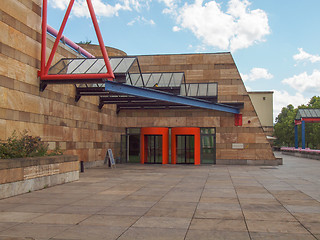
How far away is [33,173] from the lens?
44.4ft

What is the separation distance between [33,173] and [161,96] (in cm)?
1205

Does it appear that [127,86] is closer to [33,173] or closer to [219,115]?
[33,173]

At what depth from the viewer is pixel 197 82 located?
31.6 metres

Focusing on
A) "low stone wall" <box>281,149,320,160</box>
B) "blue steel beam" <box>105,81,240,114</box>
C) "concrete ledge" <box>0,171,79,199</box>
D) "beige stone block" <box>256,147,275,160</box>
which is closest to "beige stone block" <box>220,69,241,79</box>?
"blue steel beam" <box>105,81,240,114</box>

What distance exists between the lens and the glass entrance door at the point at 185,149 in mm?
30578

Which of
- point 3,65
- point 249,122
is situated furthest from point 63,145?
point 249,122

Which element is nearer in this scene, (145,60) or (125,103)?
(125,103)

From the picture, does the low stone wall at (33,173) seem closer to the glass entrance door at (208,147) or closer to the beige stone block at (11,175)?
the beige stone block at (11,175)

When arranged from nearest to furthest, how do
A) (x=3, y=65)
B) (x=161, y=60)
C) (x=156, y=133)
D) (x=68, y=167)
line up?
(x=3, y=65), (x=68, y=167), (x=156, y=133), (x=161, y=60)

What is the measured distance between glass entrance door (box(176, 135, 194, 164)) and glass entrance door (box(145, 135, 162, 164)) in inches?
62.9

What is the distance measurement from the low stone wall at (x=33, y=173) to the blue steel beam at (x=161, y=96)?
188 inches

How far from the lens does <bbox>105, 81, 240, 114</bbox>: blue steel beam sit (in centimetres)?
1973

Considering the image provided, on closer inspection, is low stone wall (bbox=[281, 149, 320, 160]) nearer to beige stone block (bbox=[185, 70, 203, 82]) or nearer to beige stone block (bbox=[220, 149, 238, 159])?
beige stone block (bbox=[220, 149, 238, 159])

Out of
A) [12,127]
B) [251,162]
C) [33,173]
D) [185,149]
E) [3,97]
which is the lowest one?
[251,162]
